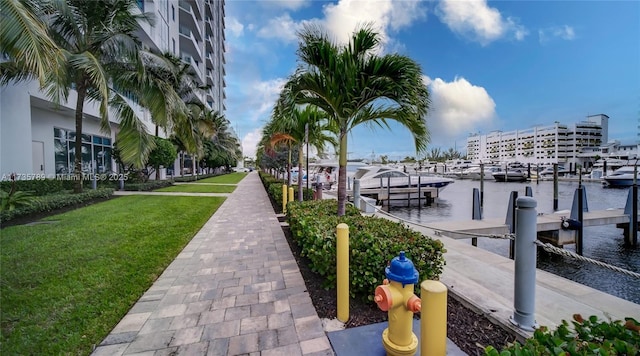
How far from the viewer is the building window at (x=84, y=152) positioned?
1548 cm

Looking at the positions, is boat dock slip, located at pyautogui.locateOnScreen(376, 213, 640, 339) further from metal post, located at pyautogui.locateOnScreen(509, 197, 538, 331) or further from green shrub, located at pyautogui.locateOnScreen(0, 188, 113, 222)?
green shrub, located at pyautogui.locateOnScreen(0, 188, 113, 222)

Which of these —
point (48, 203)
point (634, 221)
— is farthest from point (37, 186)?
point (634, 221)

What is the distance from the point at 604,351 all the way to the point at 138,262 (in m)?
5.66

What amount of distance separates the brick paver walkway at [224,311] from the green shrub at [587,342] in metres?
1.67

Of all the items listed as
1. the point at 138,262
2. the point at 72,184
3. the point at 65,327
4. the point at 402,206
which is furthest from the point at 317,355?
the point at 402,206

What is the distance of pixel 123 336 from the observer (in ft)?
9.30

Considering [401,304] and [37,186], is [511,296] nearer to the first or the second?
[401,304]

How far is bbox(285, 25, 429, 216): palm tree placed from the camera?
15.6 ft

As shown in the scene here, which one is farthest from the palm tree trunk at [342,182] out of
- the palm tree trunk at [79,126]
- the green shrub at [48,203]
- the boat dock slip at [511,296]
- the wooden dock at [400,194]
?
the wooden dock at [400,194]

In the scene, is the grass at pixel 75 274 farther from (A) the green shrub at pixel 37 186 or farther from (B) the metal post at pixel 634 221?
(B) the metal post at pixel 634 221

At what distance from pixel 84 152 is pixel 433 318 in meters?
21.8

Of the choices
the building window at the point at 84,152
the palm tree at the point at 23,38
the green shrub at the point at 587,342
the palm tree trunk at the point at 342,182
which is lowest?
the green shrub at the point at 587,342

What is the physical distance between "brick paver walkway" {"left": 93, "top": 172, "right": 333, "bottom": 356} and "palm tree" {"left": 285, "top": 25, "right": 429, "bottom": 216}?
1900 mm

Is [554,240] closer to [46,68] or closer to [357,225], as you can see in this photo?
[357,225]
